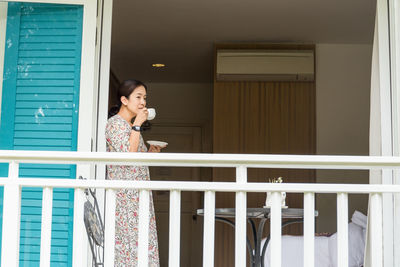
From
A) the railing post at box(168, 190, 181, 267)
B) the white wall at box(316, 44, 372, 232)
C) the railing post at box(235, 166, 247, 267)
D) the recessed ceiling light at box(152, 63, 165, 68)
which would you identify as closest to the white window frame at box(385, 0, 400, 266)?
the railing post at box(235, 166, 247, 267)

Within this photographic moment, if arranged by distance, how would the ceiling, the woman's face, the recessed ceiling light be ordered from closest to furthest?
the woman's face → the ceiling → the recessed ceiling light

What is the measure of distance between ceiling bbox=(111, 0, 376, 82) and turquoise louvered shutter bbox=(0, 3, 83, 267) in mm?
1693

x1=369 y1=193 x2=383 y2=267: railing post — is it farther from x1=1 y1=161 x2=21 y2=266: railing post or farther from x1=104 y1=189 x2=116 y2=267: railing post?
x1=1 y1=161 x2=21 y2=266: railing post

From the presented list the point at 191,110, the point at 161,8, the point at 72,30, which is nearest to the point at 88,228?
the point at 72,30

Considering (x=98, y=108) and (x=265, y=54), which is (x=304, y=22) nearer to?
(x=265, y=54)

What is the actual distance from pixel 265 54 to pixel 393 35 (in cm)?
290

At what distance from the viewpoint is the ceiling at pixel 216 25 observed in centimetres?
573

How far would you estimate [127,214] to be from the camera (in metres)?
3.75

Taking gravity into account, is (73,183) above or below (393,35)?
below

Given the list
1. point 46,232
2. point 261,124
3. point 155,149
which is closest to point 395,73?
point 155,149

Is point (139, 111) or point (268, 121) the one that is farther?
point (268, 121)

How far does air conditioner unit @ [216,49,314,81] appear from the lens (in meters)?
6.73

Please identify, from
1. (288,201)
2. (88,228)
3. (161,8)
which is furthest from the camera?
(288,201)

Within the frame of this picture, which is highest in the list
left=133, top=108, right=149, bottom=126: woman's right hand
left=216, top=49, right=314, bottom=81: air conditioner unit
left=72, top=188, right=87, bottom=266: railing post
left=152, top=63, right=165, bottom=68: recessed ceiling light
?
left=152, top=63, right=165, bottom=68: recessed ceiling light
